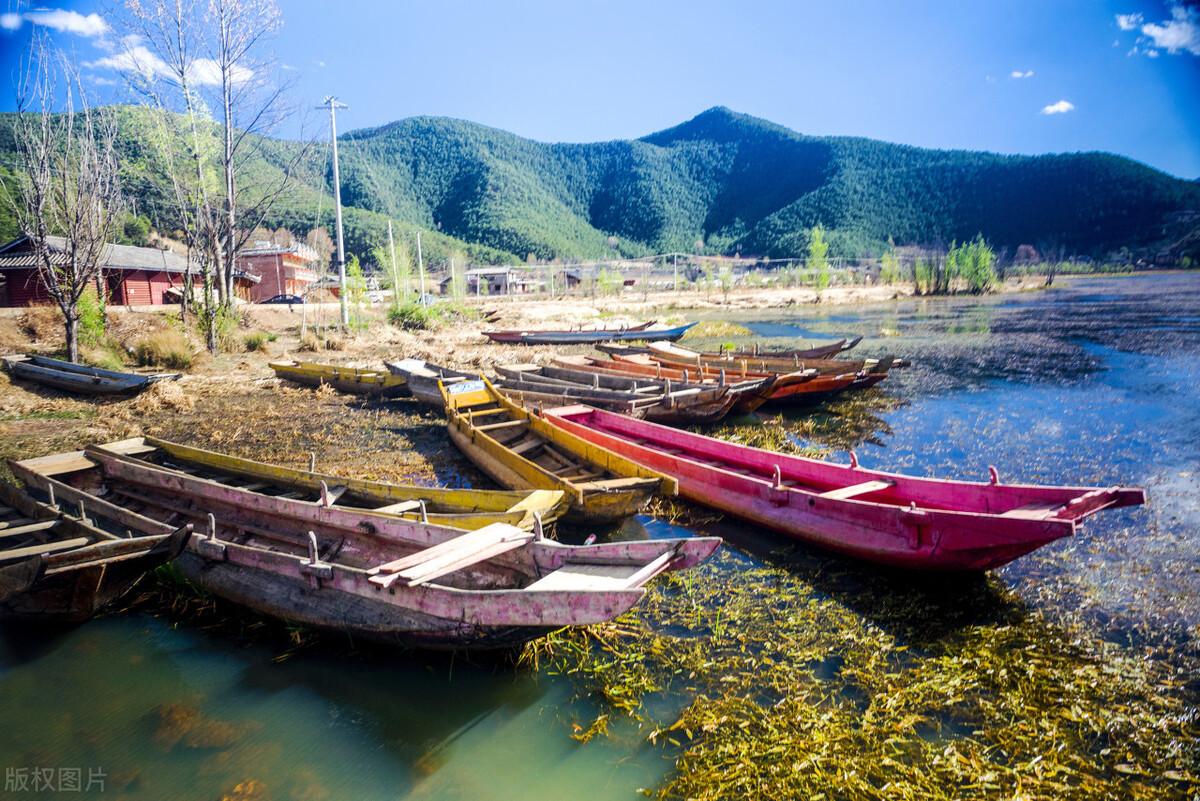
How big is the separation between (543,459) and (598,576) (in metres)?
4.66

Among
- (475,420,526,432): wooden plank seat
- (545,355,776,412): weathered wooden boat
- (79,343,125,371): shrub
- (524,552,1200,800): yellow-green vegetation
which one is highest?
(79,343,125,371): shrub

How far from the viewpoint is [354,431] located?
11680mm

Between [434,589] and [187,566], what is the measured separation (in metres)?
3.06

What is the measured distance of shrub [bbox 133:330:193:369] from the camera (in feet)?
55.2

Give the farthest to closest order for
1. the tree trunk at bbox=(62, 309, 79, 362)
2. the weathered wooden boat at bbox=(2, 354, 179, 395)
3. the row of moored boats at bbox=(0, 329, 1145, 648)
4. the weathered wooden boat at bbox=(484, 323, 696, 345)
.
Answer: the weathered wooden boat at bbox=(484, 323, 696, 345) < the tree trunk at bbox=(62, 309, 79, 362) < the weathered wooden boat at bbox=(2, 354, 179, 395) < the row of moored boats at bbox=(0, 329, 1145, 648)

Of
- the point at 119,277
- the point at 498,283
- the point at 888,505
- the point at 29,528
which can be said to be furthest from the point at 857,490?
the point at 498,283

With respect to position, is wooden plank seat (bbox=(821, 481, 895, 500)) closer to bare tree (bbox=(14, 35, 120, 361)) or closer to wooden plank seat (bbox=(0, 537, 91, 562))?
wooden plank seat (bbox=(0, 537, 91, 562))

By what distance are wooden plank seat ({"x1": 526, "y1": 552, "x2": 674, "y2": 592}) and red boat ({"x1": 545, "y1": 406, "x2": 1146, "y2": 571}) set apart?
8.57 ft

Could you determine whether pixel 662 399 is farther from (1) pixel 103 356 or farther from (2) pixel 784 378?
(1) pixel 103 356

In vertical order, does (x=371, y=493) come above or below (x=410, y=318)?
below

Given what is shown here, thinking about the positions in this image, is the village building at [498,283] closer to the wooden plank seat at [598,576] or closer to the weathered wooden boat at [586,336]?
the weathered wooden boat at [586,336]

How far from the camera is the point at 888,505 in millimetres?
5797

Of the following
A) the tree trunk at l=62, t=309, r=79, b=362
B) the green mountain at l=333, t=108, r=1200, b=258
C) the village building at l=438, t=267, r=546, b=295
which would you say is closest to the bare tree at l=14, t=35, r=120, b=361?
the tree trunk at l=62, t=309, r=79, b=362

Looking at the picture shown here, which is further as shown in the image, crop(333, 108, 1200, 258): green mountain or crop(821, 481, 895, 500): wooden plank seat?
crop(333, 108, 1200, 258): green mountain
